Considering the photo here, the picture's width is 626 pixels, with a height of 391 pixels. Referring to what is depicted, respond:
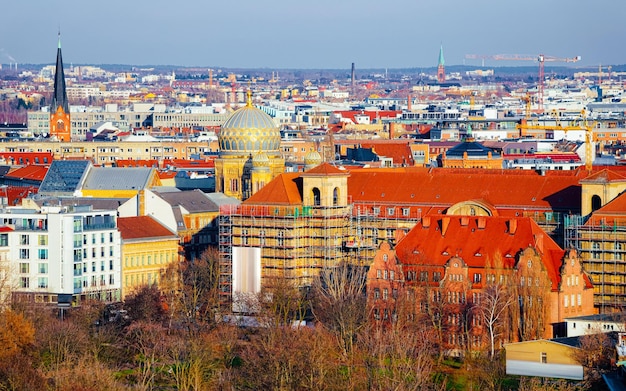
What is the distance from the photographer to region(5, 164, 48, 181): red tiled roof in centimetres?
12875

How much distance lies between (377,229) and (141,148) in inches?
3216

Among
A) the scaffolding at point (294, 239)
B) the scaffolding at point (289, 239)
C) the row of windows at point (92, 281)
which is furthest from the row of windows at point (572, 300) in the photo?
the row of windows at point (92, 281)

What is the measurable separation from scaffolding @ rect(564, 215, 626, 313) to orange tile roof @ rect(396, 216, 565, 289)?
1.34 meters

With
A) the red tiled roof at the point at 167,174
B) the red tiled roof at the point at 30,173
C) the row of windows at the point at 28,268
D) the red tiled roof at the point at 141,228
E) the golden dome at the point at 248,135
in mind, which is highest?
the golden dome at the point at 248,135

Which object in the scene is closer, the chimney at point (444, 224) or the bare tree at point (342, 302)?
the bare tree at point (342, 302)

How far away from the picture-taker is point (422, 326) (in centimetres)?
8444

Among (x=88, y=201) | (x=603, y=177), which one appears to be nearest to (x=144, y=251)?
(x=88, y=201)

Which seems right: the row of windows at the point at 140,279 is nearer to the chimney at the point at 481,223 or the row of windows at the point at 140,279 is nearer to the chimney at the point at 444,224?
the chimney at the point at 444,224

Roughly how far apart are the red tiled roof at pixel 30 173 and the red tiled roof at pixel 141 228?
2444cm

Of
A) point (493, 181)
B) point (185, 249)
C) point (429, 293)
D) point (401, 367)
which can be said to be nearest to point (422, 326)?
point (429, 293)

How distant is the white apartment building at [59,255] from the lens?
94250 millimetres

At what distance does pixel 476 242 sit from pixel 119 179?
100 ft

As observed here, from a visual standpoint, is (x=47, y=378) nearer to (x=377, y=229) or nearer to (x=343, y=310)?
(x=343, y=310)

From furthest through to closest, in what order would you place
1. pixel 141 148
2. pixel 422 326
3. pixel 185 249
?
pixel 141 148 < pixel 185 249 < pixel 422 326
